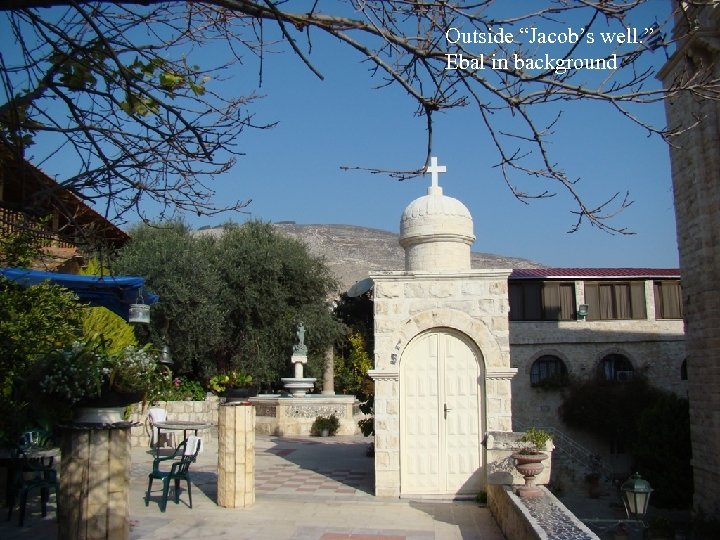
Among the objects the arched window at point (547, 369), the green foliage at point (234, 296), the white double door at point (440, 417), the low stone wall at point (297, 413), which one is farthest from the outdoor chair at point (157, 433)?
the arched window at point (547, 369)

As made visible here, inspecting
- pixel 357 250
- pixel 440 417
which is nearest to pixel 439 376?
pixel 440 417

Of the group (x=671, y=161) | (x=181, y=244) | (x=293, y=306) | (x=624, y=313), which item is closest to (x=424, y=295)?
(x=671, y=161)

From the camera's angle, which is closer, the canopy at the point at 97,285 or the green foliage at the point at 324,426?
the canopy at the point at 97,285

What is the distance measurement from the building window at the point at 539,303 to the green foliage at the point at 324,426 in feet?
28.7

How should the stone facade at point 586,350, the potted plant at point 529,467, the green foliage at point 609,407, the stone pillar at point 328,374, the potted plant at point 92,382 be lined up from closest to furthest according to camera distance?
1. the potted plant at point 92,382
2. the potted plant at point 529,467
3. the green foliage at point 609,407
4. the stone facade at point 586,350
5. the stone pillar at point 328,374

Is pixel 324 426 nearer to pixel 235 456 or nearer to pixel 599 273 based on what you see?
pixel 235 456

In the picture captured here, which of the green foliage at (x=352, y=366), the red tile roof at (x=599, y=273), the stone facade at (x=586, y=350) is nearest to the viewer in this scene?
the stone facade at (x=586, y=350)

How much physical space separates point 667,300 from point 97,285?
22.2m

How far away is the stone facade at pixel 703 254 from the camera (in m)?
13.9

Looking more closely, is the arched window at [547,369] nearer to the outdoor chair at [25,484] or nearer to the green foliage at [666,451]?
the green foliage at [666,451]

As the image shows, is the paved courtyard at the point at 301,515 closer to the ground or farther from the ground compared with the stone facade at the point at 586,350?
closer to the ground

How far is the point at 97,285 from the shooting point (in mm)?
10148

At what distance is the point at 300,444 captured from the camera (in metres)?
17.4

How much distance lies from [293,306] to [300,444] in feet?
31.2
